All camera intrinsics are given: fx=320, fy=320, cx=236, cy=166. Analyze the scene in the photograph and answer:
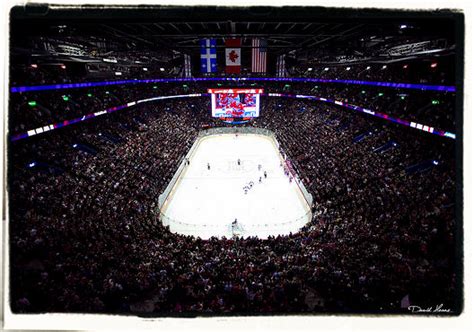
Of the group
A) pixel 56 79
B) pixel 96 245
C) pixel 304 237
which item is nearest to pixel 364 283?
pixel 304 237

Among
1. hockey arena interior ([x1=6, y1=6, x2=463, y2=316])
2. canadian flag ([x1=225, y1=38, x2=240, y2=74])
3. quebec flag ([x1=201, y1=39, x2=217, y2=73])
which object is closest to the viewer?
hockey arena interior ([x1=6, y1=6, x2=463, y2=316])

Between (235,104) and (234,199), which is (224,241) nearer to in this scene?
(234,199)

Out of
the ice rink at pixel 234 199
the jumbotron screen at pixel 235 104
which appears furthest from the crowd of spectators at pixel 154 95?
the ice rink at pixel 234 199

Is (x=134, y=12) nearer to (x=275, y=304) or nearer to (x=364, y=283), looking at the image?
(x=275, y=304)

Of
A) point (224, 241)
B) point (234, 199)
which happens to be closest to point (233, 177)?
point (234, 199)

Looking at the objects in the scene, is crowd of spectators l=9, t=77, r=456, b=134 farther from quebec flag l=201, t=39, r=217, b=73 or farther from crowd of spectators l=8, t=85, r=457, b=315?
quebec flag l=201, t=39, r=217, b=73

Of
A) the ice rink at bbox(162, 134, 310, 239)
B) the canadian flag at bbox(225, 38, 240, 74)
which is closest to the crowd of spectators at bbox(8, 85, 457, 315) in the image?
the ice rink at bbox(162, 134, 310, 239)
